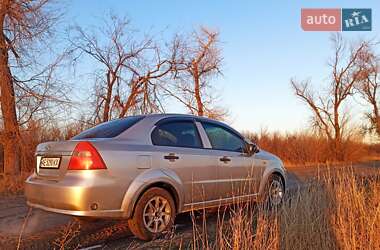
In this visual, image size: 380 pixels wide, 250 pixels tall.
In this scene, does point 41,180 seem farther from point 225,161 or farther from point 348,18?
point 348,18

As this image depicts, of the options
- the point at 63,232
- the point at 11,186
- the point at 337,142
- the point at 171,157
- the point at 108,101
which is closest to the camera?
the point at 171,157

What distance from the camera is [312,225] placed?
3953 mm

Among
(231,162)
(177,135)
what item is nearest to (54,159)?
(177,135)

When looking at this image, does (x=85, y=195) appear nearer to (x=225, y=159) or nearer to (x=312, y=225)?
(x=225, y=159)

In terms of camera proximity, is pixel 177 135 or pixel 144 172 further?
pixel 177 135

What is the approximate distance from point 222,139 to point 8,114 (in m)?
9.07

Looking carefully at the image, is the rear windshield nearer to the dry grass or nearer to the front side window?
the front side window

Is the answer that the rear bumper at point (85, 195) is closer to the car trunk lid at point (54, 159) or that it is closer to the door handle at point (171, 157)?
the car trunk lid at point (54, 159)

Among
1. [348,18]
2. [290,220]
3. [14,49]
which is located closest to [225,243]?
[290,220]

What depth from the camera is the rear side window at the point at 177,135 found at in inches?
202

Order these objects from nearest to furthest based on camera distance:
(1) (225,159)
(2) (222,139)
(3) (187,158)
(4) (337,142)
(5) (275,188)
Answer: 1. (3) (187,158)
2. (1) (225,159)
3. (2) (222,139)
4. (5) (275,188)
5. (4) (337,142)

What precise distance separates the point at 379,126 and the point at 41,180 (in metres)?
42.3

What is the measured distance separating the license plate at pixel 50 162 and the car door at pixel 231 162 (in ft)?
7.54

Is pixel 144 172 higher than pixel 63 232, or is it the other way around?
pixel 144 172
